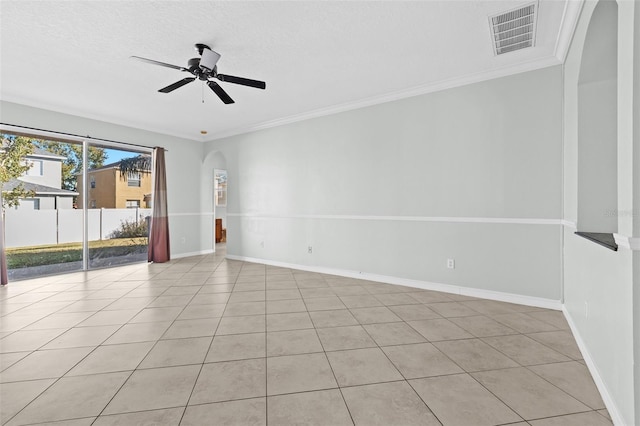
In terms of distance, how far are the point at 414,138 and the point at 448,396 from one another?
10.6ft

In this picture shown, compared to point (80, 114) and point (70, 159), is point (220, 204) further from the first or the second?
point (80, 114)

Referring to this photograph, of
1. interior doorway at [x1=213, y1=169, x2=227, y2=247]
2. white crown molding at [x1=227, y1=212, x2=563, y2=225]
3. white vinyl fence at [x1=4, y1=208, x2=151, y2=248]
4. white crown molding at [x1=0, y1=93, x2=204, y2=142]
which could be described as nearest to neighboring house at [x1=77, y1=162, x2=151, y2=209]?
white vinyl fence at [x1=4, y1=208, x2=151, y2=248]

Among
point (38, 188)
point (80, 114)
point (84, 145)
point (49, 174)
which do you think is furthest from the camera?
point (84, 145)

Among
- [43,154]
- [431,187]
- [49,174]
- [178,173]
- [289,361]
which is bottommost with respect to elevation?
[289,361]

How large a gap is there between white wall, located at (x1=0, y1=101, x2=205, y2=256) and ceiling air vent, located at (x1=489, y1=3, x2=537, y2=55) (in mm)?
6137

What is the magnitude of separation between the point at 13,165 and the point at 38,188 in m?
0.44

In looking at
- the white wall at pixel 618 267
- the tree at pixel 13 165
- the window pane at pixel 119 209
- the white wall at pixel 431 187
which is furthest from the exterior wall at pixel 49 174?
the white wall at pixel 618 267

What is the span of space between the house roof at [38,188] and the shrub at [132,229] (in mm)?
1002

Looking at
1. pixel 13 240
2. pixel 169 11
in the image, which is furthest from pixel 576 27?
pixel 13 240

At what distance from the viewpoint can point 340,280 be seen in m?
4.55

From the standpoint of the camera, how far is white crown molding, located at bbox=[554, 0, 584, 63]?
2.31m

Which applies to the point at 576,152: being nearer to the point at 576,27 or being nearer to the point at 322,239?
the point at 576,27

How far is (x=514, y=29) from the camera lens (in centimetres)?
272

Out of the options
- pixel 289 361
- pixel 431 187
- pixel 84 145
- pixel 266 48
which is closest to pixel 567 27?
pixel 431 187
